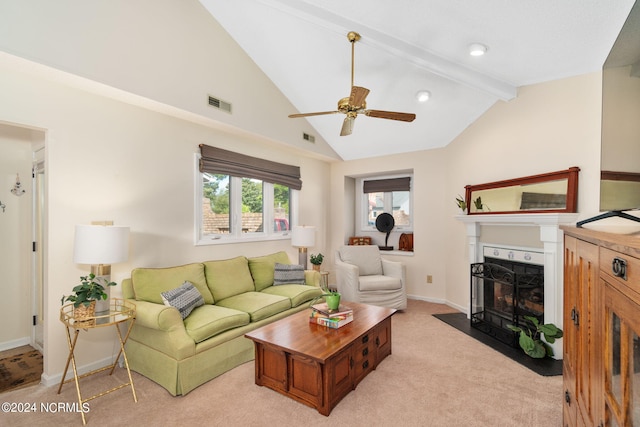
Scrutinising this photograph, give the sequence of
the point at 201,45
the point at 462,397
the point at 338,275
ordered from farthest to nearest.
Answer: the point at 338,275, the point at 201,45, the point at 462,397

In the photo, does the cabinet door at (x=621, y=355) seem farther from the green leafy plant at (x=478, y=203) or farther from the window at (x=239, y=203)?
the window at (x=239, y=203)

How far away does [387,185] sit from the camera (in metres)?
5.81

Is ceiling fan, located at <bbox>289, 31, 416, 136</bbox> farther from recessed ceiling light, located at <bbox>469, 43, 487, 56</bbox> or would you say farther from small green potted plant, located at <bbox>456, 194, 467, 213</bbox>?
small green potted plant, located at <bbox>456, 194, 467, 213</bbox>

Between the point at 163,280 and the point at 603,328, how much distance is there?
309 centimetres

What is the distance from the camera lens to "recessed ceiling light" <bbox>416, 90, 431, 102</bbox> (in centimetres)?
379

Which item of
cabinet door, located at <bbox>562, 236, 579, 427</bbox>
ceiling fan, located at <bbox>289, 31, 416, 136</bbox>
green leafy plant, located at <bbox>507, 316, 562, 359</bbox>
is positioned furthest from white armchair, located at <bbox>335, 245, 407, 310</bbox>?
cabinet door, located at <bbox>562, 236, 579, 427</bbox>

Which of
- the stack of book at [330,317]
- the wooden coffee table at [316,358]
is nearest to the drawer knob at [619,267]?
the wooden coffee table at [316,358]

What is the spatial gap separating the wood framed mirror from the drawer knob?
8.39ft

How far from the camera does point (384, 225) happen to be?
19.1 feet

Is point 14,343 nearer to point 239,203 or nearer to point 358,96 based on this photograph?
point 239,203

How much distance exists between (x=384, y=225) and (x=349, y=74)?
116 inches

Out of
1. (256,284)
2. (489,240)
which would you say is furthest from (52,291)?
(489,240)

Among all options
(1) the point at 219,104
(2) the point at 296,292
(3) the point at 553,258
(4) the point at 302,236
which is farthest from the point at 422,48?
(2) the point at 296,292

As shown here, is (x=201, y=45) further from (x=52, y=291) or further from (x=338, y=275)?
(x=338, y=275)
